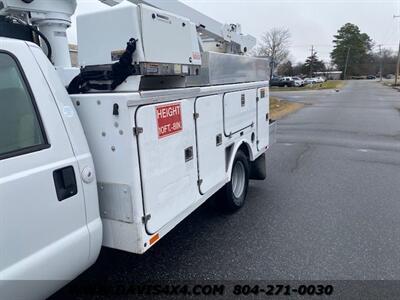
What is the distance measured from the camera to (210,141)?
11.7 feet

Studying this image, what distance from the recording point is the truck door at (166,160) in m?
2.52

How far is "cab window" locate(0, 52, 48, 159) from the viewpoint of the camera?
1.94 meters

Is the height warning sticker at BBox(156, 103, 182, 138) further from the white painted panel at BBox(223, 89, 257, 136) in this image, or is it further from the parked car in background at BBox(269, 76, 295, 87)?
the parked car in background at BBox(269, 76, 295, 87)

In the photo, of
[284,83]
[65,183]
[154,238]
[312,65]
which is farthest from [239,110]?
[312,65]

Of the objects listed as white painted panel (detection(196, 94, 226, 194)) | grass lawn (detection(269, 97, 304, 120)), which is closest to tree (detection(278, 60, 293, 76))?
grass lawn (detection(269, 97, 304, 120))

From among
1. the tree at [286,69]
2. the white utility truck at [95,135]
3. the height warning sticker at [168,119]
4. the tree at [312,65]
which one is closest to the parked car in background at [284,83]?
the tree at [286,69]

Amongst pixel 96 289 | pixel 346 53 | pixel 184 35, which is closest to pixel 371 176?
pixel 184 35

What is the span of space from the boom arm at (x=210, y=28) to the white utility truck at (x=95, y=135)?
0.18m

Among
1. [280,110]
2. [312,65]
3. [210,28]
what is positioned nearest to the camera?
[210,28]

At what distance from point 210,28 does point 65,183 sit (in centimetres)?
354

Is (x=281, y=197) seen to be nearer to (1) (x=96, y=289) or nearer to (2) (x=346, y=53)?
(1) (x=96, y=289)

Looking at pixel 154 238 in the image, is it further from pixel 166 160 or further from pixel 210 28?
pixel 210 28

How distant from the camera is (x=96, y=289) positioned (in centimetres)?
304

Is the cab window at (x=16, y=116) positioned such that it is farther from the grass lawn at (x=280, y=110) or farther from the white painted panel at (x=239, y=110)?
the grass lawn at (x=280, y=110)
